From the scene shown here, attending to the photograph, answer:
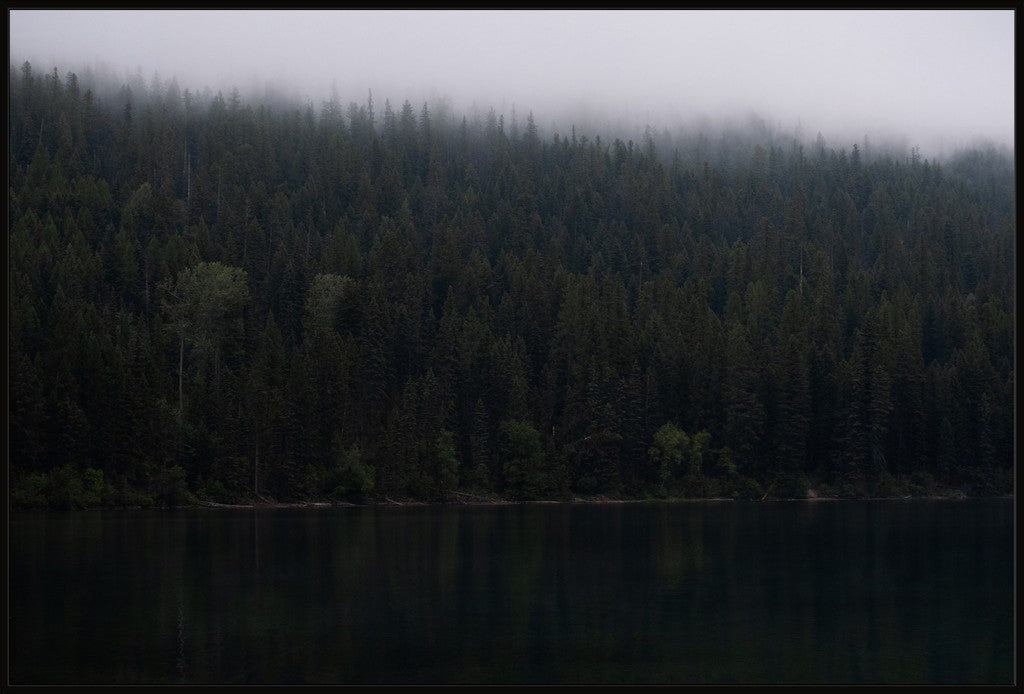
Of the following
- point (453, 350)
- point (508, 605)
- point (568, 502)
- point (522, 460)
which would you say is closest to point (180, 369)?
point (453, 350)

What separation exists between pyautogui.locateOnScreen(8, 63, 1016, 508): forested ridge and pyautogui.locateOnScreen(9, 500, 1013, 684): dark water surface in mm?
33056

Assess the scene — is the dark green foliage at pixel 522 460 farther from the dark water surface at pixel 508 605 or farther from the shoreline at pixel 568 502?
the dark water surface at pixel 508 605

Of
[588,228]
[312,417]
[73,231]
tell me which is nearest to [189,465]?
[312,417]

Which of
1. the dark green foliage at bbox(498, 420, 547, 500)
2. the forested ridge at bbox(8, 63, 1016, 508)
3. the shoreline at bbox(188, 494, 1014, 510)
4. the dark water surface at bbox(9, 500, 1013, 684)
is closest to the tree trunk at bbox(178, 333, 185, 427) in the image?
the forested ridge at bbox(8, 63, 1016, 508)

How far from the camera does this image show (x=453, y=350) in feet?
460

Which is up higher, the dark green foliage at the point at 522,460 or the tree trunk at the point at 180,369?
the tree trunk at the point at 180,369

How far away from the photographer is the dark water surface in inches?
1410

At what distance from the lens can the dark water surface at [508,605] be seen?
3581 cm

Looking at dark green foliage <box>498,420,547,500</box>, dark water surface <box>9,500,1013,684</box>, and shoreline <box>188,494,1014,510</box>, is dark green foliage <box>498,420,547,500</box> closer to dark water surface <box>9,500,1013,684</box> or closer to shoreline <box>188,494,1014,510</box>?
shoreline <box>188,494,1014,510</box>

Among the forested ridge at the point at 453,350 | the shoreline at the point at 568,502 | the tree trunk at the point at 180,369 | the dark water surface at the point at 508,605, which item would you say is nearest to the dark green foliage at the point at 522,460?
the forested ridge at the point at 453,350

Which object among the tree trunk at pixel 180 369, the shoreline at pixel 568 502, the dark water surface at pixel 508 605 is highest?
the tree trunk at pixel 180 369

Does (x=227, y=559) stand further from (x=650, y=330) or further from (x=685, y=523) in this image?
(x=650, y=330)

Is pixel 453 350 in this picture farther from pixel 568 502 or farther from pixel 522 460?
pixel 568 502

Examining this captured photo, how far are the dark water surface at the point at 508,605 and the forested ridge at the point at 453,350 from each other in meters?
33.1
